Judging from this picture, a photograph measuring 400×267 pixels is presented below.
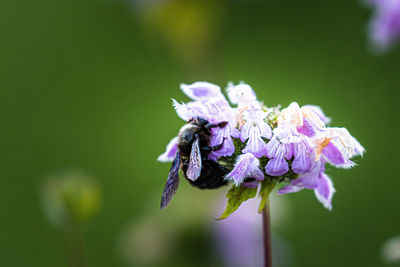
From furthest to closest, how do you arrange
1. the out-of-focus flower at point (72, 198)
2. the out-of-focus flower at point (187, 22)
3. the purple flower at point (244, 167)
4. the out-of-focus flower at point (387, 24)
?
the out-of-focus flower at point (187, 22), the out-of-focus flower at point (387, 24), the out-of-focus flower at point (72, 198), the purple flower at point (244, 167)

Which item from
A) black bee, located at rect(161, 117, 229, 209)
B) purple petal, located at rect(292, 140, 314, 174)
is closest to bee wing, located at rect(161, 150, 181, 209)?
black bee, located at rect(161, 117, 229, 209)

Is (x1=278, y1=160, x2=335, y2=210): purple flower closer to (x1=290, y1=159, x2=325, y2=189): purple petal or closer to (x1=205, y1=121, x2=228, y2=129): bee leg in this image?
(x1=290, y1=159, x2=325, y2=189): purple petal

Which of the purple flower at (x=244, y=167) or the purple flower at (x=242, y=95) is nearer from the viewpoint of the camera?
the purple flower at (x=244, y=167)

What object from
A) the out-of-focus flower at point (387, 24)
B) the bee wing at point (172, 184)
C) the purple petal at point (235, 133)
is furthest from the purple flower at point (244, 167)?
the out-of-focus flower at point (387, 24)

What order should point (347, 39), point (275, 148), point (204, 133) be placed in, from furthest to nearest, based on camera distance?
1. point (347, 39)
2. point (204, 133)
3. point (275, 148)

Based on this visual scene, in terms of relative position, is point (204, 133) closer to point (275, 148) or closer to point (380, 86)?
point (275, 148)

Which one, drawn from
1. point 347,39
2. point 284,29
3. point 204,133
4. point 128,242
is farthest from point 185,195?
point 284,29

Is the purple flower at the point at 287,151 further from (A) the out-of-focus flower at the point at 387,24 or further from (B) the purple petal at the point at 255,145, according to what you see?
(A) the out-of-focus flower at the point at 387,24

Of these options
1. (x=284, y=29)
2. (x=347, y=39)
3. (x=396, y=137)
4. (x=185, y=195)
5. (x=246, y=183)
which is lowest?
(x=246, y=183)
